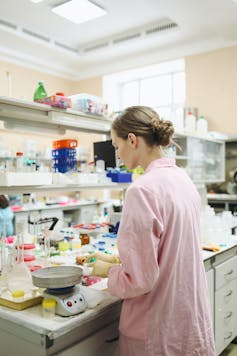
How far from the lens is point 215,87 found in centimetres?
526

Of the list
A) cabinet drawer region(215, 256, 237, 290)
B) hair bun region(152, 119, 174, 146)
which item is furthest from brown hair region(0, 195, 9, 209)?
hair bun region(152, 119, 174, 146)

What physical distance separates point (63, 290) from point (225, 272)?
1.55 m

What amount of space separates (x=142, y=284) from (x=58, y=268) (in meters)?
0.44

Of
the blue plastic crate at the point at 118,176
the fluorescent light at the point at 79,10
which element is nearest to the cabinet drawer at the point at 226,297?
the blue plastic crate at the point at 118,176

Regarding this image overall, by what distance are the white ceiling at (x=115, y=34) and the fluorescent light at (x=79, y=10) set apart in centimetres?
9

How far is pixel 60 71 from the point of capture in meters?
6.66

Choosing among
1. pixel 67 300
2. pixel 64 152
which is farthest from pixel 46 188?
pixel 67 300

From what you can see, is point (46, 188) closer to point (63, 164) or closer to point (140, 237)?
point (63, 164)

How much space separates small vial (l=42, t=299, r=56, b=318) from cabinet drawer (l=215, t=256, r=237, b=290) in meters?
1.42

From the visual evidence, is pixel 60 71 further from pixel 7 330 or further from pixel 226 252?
pixel 7 330

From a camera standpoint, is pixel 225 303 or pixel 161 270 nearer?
pixel 161 270

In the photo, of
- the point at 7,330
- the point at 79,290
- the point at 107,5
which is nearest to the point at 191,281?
the point at 79,290

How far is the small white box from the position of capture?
168cm

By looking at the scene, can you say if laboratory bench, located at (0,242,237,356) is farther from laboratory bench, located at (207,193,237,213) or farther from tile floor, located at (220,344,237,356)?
laboratory bench, located at (207,193,237,213)
